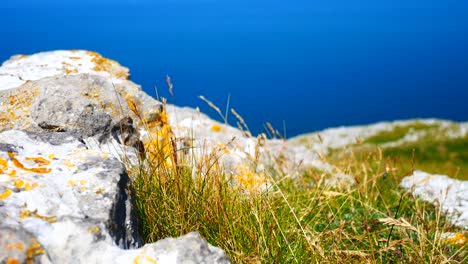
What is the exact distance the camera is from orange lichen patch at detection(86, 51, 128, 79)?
8023 millimetres

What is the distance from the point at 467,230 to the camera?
295 inches

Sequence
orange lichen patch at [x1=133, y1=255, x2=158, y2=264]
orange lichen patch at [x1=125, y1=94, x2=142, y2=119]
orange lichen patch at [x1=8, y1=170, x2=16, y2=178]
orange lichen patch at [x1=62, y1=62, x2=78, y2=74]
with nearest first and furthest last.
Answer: orange lichen patch at [x1=133, y1=255, x2=158, y2=264], orange lichen patch at [x1=8, y1=170, x2=16, y2=178], orange lichen patch at [x1=125, y1=94, x2=142, y2=119], orange lichen patch at [x1=62, y1=62, x2=78, y2=74]

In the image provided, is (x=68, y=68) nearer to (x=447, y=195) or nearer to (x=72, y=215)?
(x=72, y=215)

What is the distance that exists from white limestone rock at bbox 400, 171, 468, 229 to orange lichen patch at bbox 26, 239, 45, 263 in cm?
567

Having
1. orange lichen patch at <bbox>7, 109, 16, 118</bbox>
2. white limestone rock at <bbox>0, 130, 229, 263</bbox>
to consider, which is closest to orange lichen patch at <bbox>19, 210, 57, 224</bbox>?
white limestone rock at <bbox>0, 130, 229, 263</bbox>

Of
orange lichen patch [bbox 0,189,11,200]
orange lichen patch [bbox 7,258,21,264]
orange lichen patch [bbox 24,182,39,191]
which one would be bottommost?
orange lichen patch [bbox 7,258,21,264]

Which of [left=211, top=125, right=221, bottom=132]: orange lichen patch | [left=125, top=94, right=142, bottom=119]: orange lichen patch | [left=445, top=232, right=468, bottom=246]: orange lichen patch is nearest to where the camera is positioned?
[left=125, top=94, right=142, bottom=119]: orange lichen patch

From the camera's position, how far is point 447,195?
8.48m

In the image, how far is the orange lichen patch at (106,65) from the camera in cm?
802

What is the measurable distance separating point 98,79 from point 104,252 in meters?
3.74

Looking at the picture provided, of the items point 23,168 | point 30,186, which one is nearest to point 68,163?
point 23,168

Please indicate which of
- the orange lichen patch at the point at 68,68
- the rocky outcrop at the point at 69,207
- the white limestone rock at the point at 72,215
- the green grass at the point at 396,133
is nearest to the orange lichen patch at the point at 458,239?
the rocky outcrop at the point at 69,207

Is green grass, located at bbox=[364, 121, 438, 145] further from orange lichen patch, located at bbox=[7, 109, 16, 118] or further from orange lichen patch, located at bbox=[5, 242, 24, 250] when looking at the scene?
orange lichen patch, located at bbox=[5, 242, 24, 250]

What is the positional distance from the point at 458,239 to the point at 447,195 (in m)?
1.92
